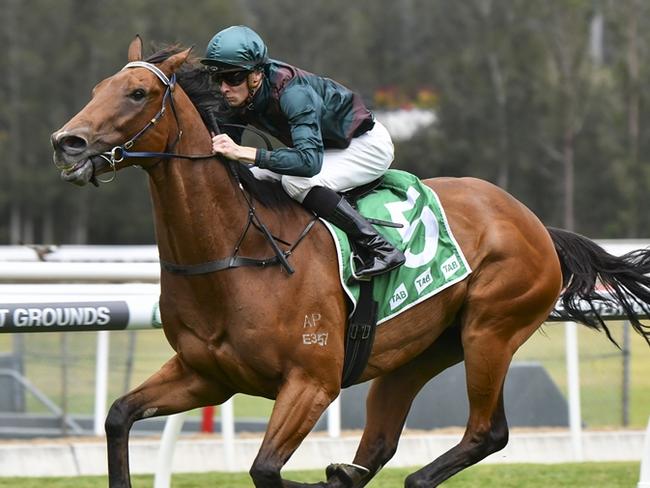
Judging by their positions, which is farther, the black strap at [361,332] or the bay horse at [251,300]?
the black strap at [361,332]

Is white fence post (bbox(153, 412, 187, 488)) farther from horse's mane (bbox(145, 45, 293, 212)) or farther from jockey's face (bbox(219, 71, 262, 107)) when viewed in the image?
jockey's face (bbox(219, 71, 262, 107))

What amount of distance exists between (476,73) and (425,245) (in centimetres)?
3178

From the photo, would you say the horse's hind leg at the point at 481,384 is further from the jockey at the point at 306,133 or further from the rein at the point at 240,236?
the rein at the point at 240,236

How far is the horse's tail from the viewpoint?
538cm

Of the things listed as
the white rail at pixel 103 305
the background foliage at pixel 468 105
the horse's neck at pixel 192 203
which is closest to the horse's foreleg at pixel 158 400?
the horse's neck at pixel 192 203

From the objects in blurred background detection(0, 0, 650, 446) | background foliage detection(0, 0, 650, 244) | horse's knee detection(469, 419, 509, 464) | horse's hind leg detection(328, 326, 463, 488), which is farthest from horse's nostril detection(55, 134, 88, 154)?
background foliage detection(0, 0, 650, 244)

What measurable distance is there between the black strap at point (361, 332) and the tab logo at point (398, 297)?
9cm

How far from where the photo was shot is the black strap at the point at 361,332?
4469 mm

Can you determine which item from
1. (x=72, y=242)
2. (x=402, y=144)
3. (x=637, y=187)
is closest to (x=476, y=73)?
(x=402, y=144)

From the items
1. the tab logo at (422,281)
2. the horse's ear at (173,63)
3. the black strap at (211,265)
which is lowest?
the tab logo at (422,281)

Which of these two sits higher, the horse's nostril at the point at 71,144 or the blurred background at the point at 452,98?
the horse's nostril at the point at 71,144

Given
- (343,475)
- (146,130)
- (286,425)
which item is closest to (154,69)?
(146,130)

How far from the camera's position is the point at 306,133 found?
4.23 metres

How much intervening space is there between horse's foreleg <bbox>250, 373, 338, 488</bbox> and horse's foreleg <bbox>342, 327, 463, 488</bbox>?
2.33ft
